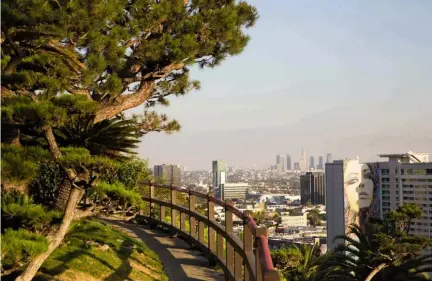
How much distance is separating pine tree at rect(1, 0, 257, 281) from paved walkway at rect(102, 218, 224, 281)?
8.03 feet

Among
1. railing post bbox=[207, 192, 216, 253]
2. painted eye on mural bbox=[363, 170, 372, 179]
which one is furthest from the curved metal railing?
painted eye on mural bbox=[363, 170, 372, 179]

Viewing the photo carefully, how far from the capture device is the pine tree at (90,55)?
499 cm

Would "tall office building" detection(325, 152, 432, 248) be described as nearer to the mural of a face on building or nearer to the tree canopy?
the mural of a face on building

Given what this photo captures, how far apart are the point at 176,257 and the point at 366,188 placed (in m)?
70.2

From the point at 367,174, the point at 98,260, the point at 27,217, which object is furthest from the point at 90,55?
the point at 367,174

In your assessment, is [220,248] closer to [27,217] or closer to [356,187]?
[27,217]

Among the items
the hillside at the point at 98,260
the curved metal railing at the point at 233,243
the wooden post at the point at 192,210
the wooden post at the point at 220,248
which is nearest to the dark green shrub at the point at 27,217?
the hillside at the point at 98,260

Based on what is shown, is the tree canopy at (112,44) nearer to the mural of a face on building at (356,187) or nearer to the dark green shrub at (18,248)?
the dark green shrub at (18,248)

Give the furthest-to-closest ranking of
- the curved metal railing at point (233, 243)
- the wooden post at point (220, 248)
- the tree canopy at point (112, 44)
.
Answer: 1. the wooden post at point (220, 248)
2. the tree canopy at point (112, 44)
3. the curved metal railing at point (233, 243)

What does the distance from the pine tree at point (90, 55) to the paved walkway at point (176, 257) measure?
245 cm

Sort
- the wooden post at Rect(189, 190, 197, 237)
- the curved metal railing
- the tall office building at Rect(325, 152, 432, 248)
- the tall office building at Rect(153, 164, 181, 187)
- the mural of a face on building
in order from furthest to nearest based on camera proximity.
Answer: the mural of a face on building < the tall office building at Rect(325, 152, 432, 248) < the tall office building at Rect(153, 164, 181, 187) < the wooden post at Rect(189, 190, 197, 237) < the curved metal railing

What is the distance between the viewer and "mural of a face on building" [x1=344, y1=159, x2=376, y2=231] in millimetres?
73625

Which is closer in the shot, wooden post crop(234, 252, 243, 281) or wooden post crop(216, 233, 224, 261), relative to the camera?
wooden post crop(234, 252, 243, 281)

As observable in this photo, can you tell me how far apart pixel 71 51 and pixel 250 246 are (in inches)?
134
